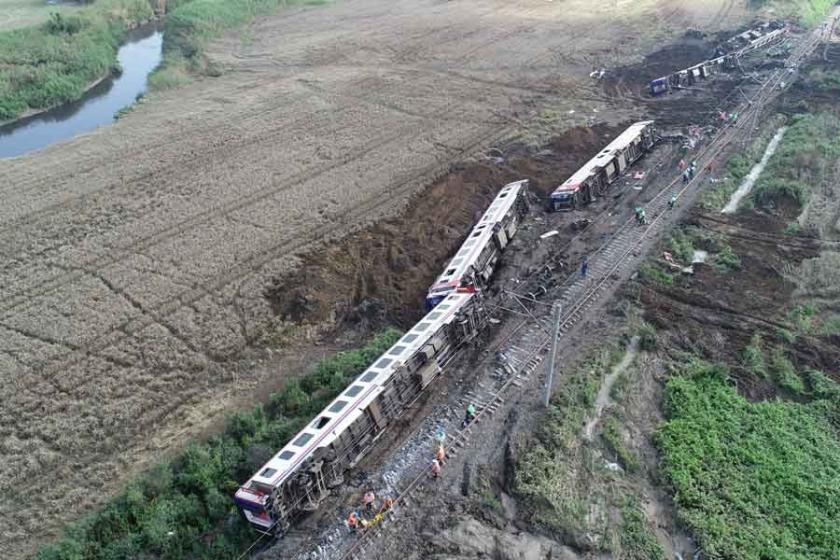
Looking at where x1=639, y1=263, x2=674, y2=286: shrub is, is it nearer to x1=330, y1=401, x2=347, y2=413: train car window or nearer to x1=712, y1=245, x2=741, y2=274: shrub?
x1=712, y1=245, x2=741, y2=274: shrub

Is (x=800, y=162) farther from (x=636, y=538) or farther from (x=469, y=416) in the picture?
(x=636, y=538)

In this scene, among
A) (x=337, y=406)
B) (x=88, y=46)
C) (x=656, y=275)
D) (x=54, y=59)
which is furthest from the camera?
(x=88, y=46)

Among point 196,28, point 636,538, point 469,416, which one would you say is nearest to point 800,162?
point 469,416

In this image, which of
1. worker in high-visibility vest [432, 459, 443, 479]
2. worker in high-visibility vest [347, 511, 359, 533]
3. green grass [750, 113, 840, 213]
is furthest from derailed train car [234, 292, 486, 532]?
green grass [750, 113, 840, 213]

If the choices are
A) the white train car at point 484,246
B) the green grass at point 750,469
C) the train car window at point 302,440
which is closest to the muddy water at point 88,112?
the white train car at point 484,246

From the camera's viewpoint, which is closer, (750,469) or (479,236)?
(750,469)
